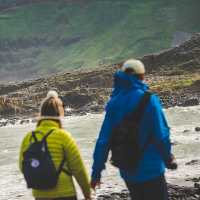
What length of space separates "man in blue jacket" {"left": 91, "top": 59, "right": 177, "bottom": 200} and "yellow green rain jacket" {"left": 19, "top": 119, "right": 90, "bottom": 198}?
0.48m

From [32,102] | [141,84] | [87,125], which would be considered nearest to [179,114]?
[87,125]

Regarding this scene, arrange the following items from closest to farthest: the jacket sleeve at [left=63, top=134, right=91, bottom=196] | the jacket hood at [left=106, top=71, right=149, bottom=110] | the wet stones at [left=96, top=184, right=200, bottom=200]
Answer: the jacket sleeve at [left=63, top=134, right=91, bottom=196] → the jacket hood at [left=106, top=71, right=149, bottom=110] → the wet stones at [left=96, top=184, right=200, bottom=200]

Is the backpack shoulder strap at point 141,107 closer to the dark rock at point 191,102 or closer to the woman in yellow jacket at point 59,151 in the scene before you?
the woman in yellow jacket at point 59,151

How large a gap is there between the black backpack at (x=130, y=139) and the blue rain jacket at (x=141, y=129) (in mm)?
57

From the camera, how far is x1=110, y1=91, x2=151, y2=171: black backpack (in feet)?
28.7

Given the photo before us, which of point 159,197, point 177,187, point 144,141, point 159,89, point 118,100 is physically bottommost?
point 159,89

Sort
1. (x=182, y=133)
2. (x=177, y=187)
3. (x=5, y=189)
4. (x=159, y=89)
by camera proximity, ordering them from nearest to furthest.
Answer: (x=177, y=187), (x=5, y=189), (x=182, y=133), (x=159, y=89)

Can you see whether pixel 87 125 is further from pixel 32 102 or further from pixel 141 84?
pixel 141 84

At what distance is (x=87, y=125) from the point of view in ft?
209

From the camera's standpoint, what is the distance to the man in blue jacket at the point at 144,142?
344 inches

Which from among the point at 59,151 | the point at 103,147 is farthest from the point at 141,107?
the point at 59,151

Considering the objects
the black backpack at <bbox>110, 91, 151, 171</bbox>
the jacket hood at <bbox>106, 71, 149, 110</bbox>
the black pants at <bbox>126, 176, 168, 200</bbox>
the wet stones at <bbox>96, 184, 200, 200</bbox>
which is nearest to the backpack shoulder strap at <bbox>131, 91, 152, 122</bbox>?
the black backpack at <bbox>110, 91, 151, 171</bbox>

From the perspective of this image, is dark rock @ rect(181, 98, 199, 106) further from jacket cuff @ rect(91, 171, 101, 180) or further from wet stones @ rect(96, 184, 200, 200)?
jacket cuff @ rect(91, 171, 101, 180)

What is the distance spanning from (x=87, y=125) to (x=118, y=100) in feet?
180
